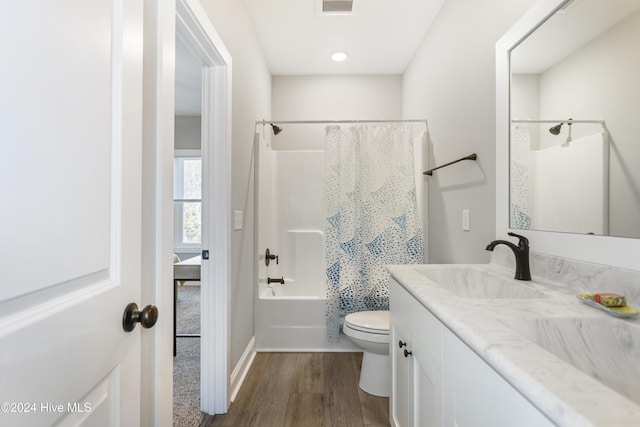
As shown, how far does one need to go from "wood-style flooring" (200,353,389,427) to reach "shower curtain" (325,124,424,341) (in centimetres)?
32

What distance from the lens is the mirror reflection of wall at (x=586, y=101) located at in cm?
83

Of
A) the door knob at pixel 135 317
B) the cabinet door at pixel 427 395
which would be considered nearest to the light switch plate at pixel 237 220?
Result: the door knob at pixel 135 317

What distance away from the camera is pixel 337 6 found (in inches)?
84.1

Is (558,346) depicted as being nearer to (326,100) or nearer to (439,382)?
Result: (439,382)

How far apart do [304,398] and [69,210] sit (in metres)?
1.70

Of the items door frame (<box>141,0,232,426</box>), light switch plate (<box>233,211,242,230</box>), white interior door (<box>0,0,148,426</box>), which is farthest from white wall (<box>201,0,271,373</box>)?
white interior door (<box>0,0,148,426</box>)

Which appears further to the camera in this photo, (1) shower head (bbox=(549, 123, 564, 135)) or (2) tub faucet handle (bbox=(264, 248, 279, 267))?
(2) tub faucet handle (bbox=(264, 248, 279, 267))

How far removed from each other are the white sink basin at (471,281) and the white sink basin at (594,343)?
40 cm

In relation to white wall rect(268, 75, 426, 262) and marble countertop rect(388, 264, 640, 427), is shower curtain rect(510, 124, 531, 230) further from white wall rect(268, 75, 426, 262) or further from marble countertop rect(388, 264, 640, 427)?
white wall rect(268, 75, 426, 262)

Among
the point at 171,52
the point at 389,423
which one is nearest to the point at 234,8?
the point at 171,52

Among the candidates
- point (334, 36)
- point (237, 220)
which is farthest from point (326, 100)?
point (237, 220)

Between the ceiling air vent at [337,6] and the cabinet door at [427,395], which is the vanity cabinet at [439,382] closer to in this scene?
the cabinet door at [427,395]

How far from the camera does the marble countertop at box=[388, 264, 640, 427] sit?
41 cm

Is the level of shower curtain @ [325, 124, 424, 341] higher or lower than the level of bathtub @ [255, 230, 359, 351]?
higher
